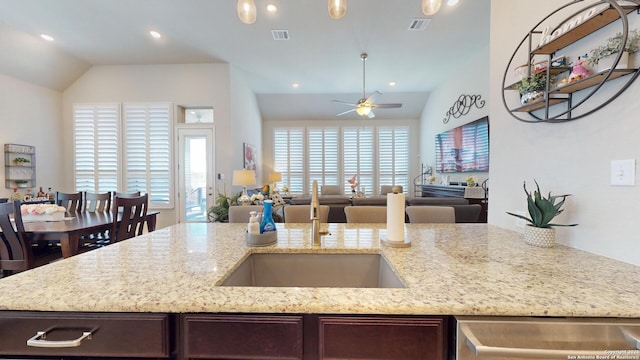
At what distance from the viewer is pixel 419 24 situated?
3.83 m

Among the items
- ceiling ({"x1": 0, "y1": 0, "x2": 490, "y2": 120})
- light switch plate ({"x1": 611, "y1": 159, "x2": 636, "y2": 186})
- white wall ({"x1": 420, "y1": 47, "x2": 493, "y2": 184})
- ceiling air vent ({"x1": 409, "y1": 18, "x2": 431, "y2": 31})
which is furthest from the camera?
white wall ({"x1": 420, "y1": 47, "x2": 493, "y2": 184})

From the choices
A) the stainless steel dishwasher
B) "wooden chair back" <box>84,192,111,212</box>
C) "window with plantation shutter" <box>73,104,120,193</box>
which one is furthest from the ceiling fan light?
"window with plantation shutter" <box>73,104,120,193</box>

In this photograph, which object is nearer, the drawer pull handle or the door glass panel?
the drawer pull handle

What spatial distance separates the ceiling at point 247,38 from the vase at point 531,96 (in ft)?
8.97

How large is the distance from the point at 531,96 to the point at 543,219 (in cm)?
65

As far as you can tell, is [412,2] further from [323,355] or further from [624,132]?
[323,355]

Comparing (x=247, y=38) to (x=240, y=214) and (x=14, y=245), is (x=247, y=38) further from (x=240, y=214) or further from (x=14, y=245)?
(x=14, y=245)

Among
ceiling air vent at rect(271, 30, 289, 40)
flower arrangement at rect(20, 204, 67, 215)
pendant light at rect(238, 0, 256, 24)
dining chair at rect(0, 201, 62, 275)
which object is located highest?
ceiling air vent at rect(271, 30, 289, 40)

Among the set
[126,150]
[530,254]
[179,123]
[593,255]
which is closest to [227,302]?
[530,254]

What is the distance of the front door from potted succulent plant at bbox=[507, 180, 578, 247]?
513 cm

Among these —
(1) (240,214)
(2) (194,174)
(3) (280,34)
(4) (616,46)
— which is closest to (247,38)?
(3) (280,34)

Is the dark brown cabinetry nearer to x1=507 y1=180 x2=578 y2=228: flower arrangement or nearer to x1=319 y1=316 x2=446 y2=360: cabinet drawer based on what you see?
x1=319 y1=316 x2=446 y2=360: cabinet drawer

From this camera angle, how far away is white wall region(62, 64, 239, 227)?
5.24 metres

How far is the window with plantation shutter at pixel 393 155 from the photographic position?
7.96 meters
